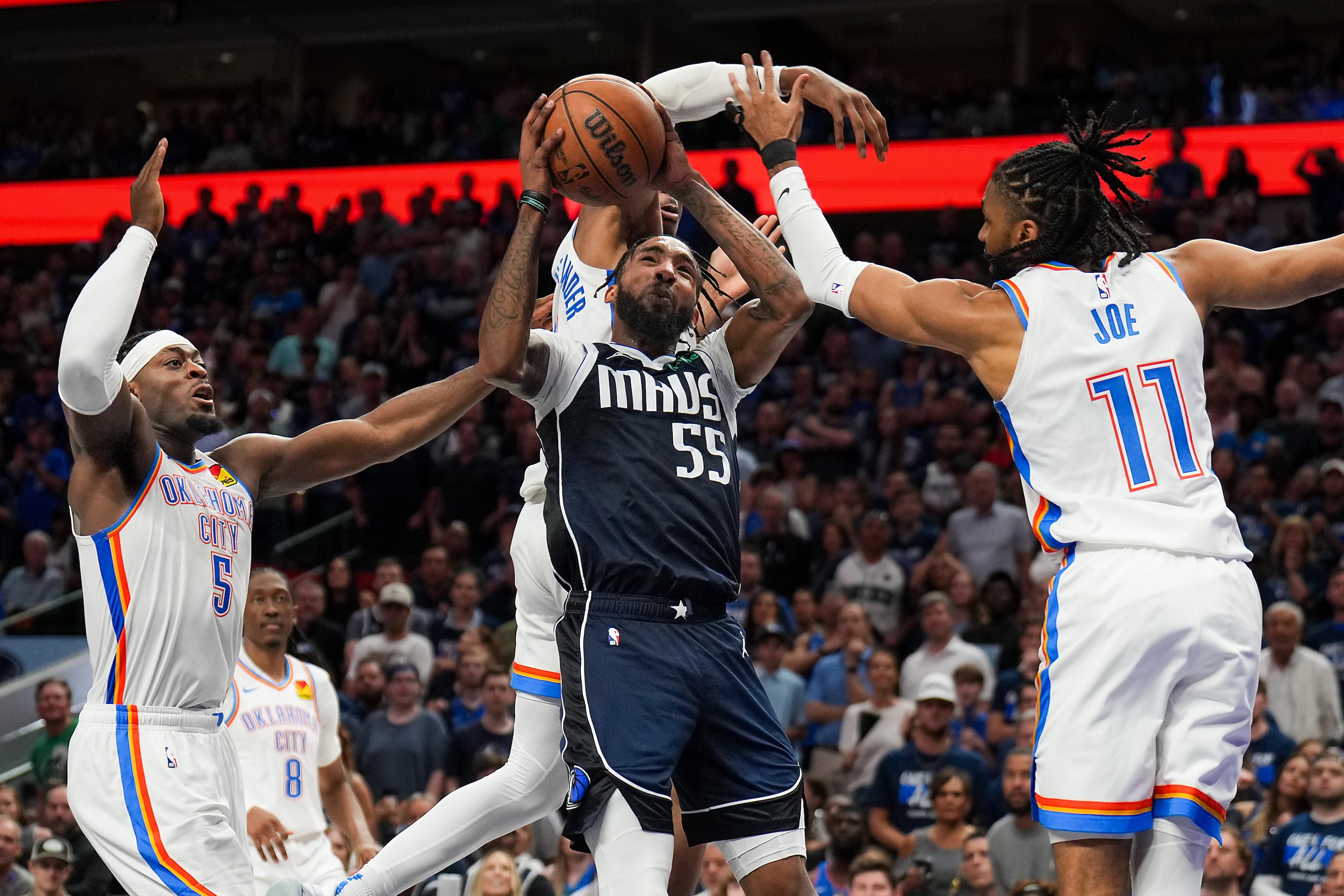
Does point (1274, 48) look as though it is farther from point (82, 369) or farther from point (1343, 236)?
point (82, 369)

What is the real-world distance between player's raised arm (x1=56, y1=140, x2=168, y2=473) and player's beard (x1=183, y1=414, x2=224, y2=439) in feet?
0.42

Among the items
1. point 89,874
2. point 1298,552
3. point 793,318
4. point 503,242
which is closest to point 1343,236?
point 793,318

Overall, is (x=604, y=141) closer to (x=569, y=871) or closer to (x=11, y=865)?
(x=569, y=871)

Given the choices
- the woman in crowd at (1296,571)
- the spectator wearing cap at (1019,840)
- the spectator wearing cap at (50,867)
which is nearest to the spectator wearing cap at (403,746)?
the spectator wearing cap at (50,867)

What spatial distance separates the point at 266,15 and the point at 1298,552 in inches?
699

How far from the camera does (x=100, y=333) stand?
4.43 meters

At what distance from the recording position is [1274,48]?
1800 cm

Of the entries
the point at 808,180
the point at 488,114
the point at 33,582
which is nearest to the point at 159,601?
the point at 33,582

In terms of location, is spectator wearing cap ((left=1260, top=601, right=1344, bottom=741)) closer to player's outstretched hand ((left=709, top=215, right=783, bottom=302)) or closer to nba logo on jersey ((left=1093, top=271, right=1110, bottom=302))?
player's outstretched hand ((left=709, top=215, right=783, bottom=302))

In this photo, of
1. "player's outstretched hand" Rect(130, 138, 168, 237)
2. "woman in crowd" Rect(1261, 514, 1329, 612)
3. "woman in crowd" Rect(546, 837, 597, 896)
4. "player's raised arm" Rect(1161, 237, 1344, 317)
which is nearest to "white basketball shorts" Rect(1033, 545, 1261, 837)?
"player's raised arm" Rect(1161, 237, 1344, 317)

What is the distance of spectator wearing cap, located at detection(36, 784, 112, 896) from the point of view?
9.48 m

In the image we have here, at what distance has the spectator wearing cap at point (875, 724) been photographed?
10.2m

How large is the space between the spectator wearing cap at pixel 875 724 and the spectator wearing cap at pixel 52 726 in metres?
5.59

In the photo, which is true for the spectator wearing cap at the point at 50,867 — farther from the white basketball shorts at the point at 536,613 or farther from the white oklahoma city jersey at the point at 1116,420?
the white oklahoma city jersey at the point at 1116,420
